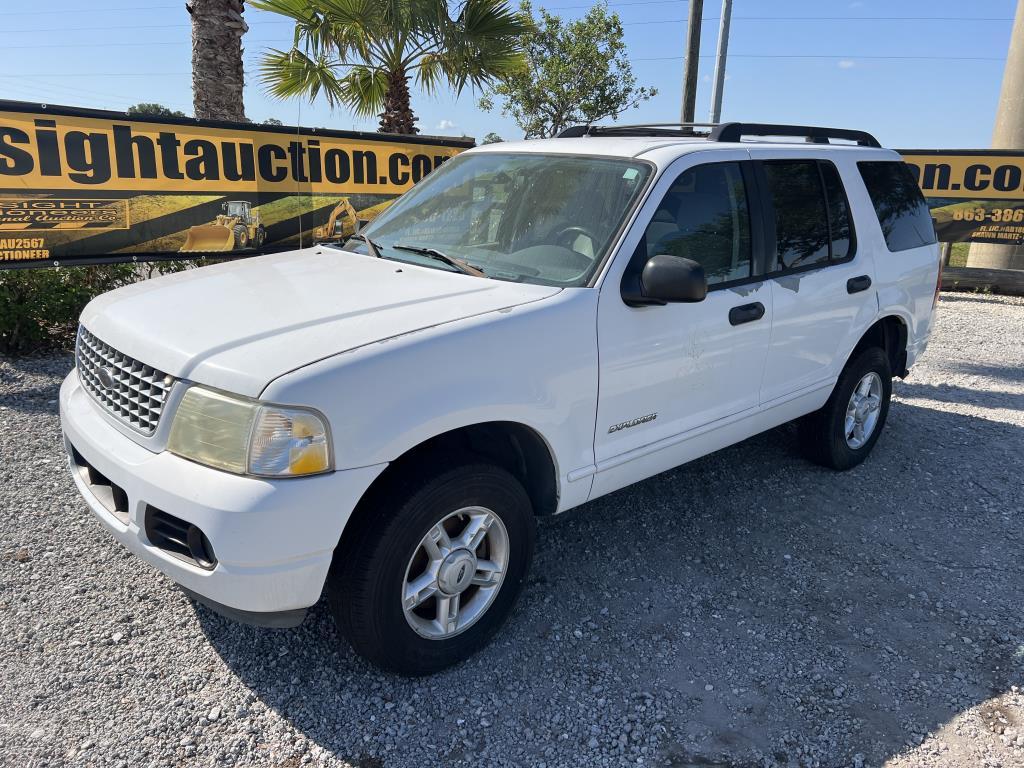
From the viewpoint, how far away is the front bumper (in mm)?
2285

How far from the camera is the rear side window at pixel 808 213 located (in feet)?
13.1

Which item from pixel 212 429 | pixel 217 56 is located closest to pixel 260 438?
pixel 212 429

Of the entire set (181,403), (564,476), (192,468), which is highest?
(181,403)

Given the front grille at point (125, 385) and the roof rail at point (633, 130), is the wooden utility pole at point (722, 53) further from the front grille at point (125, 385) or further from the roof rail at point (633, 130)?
the front grille at point (125, 385)

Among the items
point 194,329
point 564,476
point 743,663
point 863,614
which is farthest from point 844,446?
point 194,329

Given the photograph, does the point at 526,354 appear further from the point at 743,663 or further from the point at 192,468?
the point at 743,663

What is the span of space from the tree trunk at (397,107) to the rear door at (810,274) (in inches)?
329

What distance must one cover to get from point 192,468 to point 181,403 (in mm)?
218

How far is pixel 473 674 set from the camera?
2.96m

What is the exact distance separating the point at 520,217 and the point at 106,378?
73.0 inches

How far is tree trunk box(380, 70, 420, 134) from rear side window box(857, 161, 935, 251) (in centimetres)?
820

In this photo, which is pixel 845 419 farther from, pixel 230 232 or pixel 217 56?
pixel 217 56

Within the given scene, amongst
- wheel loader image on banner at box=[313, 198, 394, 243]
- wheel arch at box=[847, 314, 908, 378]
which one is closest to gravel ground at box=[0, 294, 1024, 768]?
wheel arch at box=[847, 314, 908, 378]

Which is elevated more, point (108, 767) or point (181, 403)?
point (181, 403)
